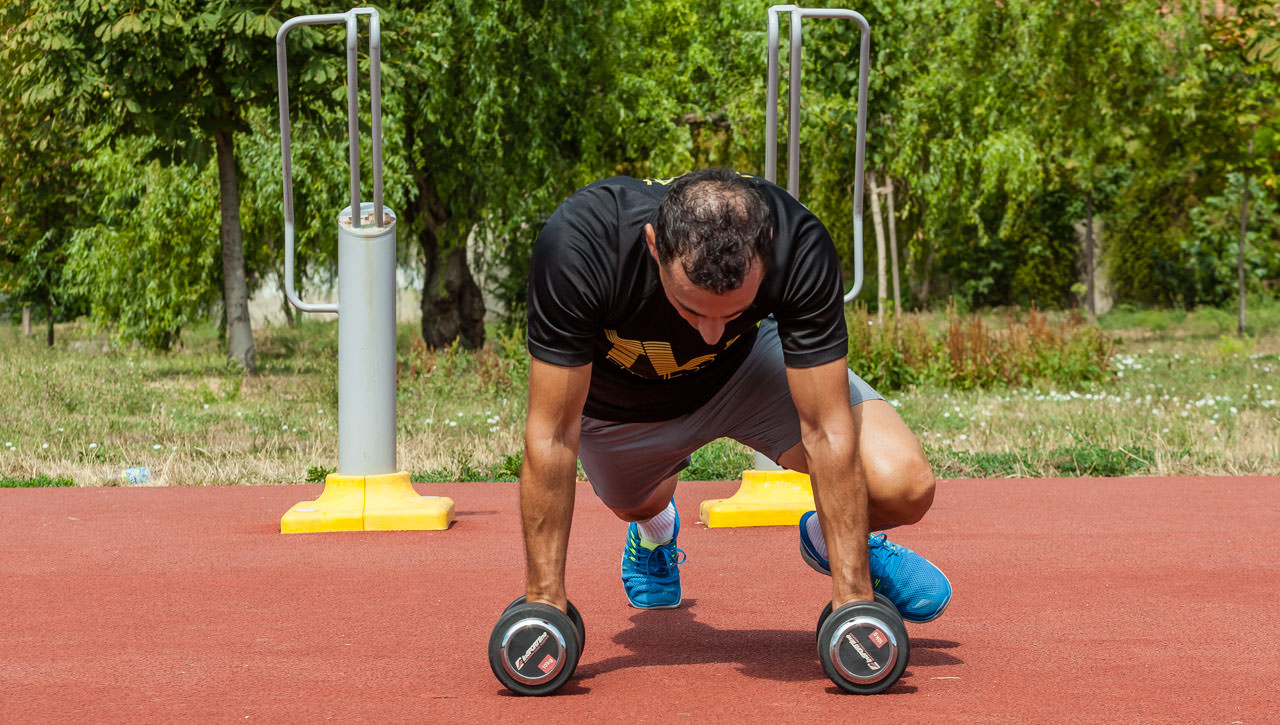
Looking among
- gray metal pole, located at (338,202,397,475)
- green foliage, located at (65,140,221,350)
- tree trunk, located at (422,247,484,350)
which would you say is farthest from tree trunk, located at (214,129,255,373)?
gray metal pole, located at (338,202,397,475)

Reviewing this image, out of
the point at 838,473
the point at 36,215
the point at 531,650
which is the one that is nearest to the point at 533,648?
the point at 531,650

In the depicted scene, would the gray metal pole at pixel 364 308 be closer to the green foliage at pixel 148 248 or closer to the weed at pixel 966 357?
the weed at pixel 966 357

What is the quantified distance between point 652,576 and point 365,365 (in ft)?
7.04

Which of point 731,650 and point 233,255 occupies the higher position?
point 731,650

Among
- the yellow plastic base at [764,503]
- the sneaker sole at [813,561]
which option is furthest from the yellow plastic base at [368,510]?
the sneaker sole at [813,561]

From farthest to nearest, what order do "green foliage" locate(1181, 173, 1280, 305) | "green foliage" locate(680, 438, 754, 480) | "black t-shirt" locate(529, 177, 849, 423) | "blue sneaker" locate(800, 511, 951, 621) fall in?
"green foliage" locate(1181, 173, 1280, 305), "green foliage" locate(680, 438, 754, 480), "blue sneaker" locate(800, 511, 951, 621), "black t-shirt" locate(529, 177, 849, 423)

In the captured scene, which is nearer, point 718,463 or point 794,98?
point 794,98

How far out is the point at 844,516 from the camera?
3.24 meters

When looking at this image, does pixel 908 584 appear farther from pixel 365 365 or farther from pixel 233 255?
pixel 233 255

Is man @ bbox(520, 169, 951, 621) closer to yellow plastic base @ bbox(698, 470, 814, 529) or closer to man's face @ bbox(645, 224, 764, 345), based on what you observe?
man's face @ bbox(645, 224, 764, 345)

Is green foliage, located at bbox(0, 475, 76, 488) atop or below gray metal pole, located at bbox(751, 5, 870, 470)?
below

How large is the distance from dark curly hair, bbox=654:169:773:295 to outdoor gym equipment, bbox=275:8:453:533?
3.25m

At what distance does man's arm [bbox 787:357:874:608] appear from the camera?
10.6 feet

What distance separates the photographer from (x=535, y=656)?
10.5 ft
